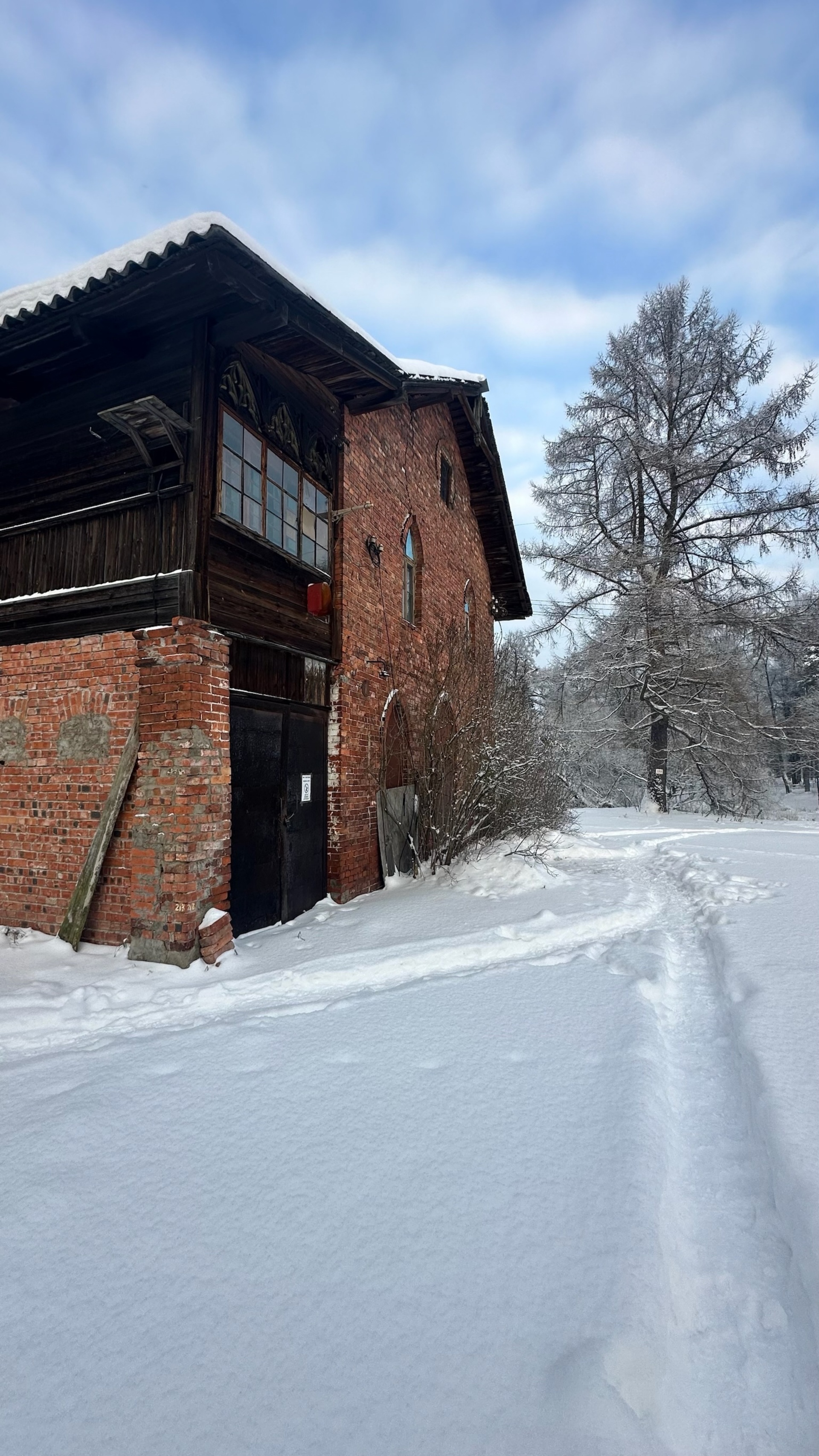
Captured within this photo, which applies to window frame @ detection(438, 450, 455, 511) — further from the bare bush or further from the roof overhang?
the roof overhang

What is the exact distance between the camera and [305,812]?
6.72 m

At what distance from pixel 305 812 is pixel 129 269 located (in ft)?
15.6

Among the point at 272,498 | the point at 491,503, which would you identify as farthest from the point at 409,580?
the point at 491,503

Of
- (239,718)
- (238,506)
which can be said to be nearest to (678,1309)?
(239,718)

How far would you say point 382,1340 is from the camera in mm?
1705

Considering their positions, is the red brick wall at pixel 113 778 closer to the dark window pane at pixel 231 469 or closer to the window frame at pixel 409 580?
the dark window pane at pixel 231 469

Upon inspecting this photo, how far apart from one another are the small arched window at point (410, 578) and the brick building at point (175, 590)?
7.65ft

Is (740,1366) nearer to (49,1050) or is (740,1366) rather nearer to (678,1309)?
(678,1309)

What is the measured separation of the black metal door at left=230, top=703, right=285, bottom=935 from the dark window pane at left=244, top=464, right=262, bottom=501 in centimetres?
198

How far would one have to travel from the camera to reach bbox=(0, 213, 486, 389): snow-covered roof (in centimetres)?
441

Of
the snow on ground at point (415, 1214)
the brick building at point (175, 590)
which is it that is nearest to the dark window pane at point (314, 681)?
the brick building at point (175, 590)

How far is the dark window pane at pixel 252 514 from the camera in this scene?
229 inches

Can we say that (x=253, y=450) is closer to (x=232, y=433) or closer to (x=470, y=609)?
(x=232, y=433)

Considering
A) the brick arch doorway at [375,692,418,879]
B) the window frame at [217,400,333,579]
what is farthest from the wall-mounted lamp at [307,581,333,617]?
the brick arch doorway at [375,692,418,879]
